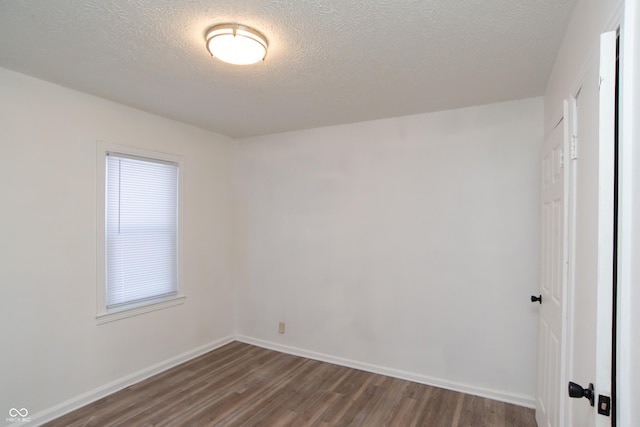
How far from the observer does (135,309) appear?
3.17m

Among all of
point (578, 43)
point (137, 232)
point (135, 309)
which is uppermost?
point (578, 43)

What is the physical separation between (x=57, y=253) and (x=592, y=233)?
3.36 m

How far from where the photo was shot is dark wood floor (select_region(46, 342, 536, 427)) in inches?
101

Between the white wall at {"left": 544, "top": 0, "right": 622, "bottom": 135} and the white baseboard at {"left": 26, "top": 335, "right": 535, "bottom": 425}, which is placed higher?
the white wall at {"left": 544, "top": 0, "right": 622, "bottom": 135}

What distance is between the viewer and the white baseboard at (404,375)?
2.80 m

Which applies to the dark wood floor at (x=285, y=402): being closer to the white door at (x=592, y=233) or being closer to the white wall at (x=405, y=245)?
the white wall at (x=405, y=245)

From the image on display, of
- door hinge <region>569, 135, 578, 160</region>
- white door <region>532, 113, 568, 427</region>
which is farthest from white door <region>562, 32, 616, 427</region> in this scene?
white door <region>532, 113, 568, 427</region>

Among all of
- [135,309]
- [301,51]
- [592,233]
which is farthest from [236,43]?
[135,309]

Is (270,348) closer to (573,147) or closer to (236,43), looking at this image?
(236,43)

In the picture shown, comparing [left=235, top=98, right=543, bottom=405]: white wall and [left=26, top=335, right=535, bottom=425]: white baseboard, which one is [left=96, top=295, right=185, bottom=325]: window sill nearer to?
[left=26, top=335, right=535, bottom=425]: white baseboard

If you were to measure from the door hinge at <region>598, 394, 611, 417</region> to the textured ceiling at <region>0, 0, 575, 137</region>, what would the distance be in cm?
165

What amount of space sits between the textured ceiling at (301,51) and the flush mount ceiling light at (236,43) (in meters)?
0.05

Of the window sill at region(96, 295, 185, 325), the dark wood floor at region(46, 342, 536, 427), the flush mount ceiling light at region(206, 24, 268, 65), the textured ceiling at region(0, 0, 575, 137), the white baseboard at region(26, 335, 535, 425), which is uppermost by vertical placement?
the textured ceiling at region(0, 0, 575, 137)

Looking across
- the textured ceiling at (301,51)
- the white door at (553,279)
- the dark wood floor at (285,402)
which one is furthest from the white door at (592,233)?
the dark wood floor at (285,402)
